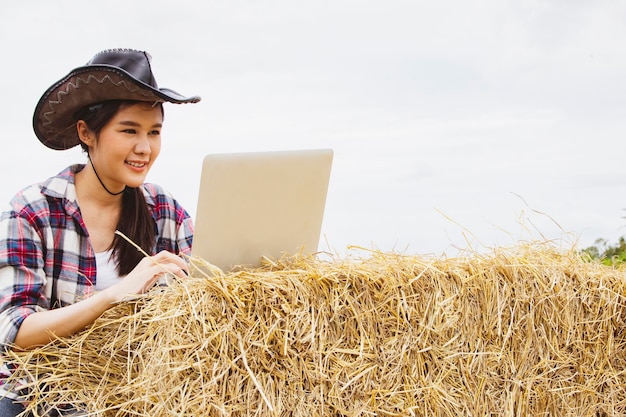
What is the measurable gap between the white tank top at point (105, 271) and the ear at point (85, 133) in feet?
1.38

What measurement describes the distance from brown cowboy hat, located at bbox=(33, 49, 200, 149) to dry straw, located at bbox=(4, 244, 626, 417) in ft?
2.48

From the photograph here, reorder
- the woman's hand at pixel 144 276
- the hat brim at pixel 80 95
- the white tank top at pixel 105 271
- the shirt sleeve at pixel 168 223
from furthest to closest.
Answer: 1. the shirt sleeve at pixel 168 223
2. the white tank top at pixel 105 271
3. the hat brim at pixel 80 95
4. the woman's hand at pixel 144 276

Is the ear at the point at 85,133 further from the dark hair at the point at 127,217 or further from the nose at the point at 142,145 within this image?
the nose at the point at 142,145

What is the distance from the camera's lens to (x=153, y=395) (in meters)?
1.73

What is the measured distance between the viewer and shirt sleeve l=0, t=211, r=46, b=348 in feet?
6.91

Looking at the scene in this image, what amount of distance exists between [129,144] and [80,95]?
0.85ft

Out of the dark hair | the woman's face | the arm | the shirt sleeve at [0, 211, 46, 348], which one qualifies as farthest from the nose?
the arm

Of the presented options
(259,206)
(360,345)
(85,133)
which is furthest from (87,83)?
(360,345)

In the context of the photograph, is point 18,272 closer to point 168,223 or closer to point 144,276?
point 144,276

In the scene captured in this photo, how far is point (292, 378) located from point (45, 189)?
121cm

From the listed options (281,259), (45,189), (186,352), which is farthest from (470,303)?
(45,189)

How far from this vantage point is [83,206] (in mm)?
2543

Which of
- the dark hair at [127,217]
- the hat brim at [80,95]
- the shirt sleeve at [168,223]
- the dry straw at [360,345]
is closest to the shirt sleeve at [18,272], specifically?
the dry straw at [360,345]

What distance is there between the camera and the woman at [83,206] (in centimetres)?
219
